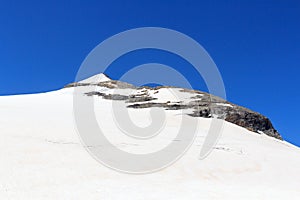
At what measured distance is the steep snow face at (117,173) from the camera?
7.35 meters

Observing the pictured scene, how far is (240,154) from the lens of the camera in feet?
45.4

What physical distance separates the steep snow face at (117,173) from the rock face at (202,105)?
1191 cm

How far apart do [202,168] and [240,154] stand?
3.77m

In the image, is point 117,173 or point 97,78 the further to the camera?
point 97,78

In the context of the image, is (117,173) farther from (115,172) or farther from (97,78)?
(97,78)

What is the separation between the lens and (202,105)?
1104 inches

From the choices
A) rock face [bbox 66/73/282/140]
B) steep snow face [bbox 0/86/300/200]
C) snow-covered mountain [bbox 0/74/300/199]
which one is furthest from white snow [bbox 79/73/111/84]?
steep snow face [bbox 0/86/300/200]

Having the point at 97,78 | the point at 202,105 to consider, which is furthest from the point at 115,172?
the point at 97,78

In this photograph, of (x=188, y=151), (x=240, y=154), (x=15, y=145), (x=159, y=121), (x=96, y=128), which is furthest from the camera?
(x=159, y=121)

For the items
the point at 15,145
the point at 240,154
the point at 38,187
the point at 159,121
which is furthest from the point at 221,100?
the point at 38,187

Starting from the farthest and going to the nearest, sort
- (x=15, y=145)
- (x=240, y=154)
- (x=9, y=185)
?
(x=240, y=154) → (x=15, y=145) → (x=9, y=185)

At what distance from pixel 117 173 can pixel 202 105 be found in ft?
64.6

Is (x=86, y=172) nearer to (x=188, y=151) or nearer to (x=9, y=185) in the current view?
(x=9, y=185)

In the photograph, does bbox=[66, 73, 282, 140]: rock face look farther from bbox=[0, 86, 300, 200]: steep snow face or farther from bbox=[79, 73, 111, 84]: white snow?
bbox=[0, 86, 300, 200]: steep snow face
